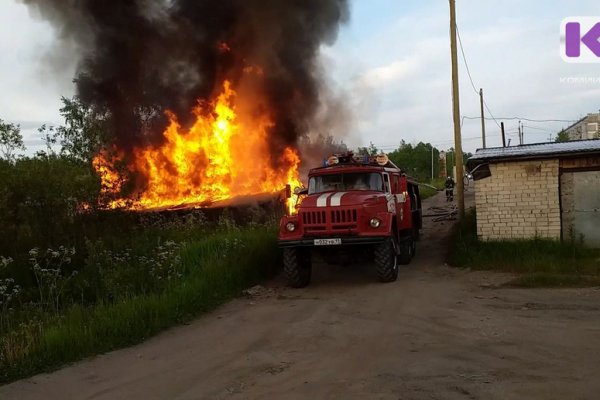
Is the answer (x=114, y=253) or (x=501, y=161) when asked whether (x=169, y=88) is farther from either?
(x=501, y=161)

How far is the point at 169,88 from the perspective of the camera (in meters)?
22.0

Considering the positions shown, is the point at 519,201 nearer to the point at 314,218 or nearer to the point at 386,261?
the point at 386,261

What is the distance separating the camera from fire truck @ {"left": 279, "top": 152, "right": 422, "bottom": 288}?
32.3 feet

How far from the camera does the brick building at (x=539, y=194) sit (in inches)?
445

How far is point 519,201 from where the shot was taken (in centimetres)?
1172

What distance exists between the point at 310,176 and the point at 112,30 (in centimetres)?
1383

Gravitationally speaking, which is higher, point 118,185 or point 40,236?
point 118,185

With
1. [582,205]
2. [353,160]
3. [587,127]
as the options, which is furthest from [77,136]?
[587,127]

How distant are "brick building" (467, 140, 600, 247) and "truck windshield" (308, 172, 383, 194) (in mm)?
2525

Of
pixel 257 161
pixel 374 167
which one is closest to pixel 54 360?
pixel 374 167

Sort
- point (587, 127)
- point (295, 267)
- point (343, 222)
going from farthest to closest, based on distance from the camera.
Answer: point (587, 127) < point (295, 267) < point (343, 222)

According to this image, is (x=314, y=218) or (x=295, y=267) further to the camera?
(x=295, y=267)

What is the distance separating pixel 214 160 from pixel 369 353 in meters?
16.3

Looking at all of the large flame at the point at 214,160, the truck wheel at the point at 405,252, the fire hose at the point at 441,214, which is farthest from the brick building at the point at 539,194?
the large flame at the point at 214,160
